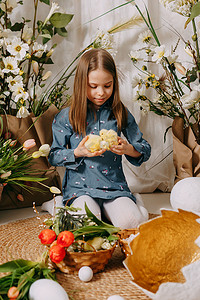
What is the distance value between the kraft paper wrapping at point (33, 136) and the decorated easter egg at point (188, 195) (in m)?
0.82

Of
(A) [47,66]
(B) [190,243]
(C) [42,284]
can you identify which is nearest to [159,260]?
(B) [190,243]

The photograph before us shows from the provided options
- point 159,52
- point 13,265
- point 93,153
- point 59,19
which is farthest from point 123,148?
point 59,19

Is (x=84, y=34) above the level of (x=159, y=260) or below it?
above

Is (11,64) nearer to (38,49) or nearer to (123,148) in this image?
(38,49)

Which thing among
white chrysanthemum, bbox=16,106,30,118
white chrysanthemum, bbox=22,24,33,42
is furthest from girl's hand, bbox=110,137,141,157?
white chrysanthemum, bbox=22,24,33,42

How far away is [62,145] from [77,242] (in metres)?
0.62

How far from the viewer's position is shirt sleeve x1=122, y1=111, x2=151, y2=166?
1.55 m

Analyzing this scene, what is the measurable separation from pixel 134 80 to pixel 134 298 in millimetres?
1197

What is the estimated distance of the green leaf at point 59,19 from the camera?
183cm

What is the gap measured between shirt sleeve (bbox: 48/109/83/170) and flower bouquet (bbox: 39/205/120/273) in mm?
423

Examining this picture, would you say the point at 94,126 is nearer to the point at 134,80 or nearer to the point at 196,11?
the point at 134,80

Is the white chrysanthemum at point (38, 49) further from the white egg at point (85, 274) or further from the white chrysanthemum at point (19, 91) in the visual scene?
the white egg at point (85, 274)

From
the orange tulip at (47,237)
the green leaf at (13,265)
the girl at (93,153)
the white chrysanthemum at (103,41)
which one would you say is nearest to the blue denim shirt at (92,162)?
the girl at (93,153)

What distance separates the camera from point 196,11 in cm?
82
